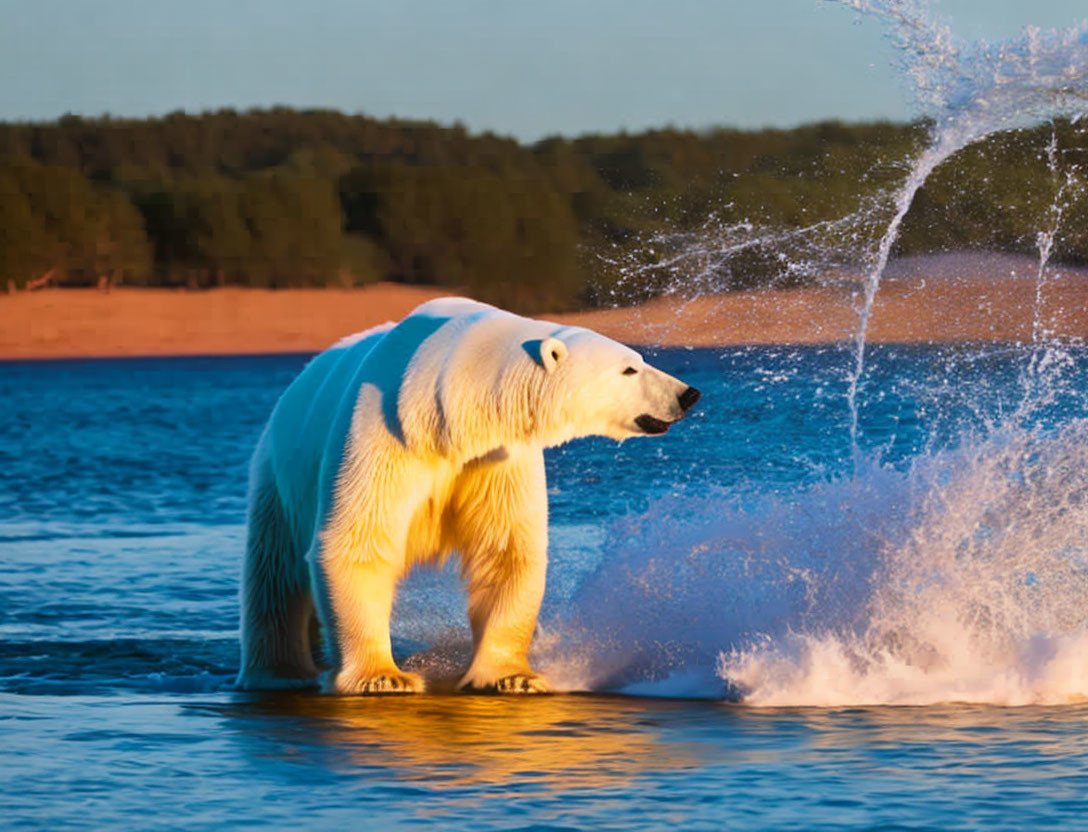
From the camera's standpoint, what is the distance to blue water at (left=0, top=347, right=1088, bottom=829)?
5723 millimetres

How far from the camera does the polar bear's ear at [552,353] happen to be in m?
7.06

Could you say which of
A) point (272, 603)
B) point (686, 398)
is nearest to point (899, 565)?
point (686, 398)

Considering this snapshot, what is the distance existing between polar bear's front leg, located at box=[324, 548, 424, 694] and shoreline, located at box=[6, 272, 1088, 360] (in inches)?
56.9

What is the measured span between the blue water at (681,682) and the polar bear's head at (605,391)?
1.22m

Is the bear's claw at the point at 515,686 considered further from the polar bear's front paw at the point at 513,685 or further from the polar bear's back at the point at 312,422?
the polar bear's back at the point at 312,422

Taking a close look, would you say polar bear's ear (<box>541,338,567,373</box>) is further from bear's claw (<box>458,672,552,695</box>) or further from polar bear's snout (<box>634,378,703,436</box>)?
bear's claw (<box>458,672,552,695</box>)

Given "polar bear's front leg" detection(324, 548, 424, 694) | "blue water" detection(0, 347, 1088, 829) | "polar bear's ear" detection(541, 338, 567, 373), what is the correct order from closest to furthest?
1. "blue water" detection(0, 347, 1088, 829)
2. "polar bear's ear" detection(541, 338, 567, 373)
3. "polar bear's front leg" detection(324, 548, 424, 694)

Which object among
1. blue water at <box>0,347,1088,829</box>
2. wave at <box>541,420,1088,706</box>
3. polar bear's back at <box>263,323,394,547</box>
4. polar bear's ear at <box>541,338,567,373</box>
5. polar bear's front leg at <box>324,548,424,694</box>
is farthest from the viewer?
polar bear's back at <box>263,323,394,547</box>

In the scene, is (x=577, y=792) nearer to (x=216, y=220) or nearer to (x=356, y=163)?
(x=216, y=220)

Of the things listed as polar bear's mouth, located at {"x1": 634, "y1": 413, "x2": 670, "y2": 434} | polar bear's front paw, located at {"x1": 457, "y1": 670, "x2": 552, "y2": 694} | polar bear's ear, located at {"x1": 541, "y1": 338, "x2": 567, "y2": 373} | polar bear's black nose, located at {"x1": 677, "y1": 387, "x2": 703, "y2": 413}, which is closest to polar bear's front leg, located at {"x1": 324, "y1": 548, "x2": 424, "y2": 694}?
polar bear's front paw, located at {"x1": 457, "y1": 670, "x2": 552, "y2": 694}

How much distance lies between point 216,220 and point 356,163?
34.8 feet

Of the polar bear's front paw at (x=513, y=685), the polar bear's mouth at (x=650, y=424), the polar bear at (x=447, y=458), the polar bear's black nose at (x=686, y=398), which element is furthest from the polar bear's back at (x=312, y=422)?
the polar bear's black nose at (x=686, y=398)

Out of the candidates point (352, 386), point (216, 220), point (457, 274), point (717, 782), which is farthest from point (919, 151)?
point (216, 220)

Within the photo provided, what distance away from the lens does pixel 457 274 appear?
68750mm
